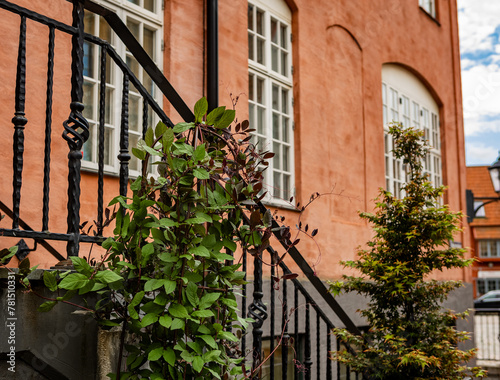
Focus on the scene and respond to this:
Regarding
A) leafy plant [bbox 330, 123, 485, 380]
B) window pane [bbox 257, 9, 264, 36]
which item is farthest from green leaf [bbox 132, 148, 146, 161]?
window pane [bbox 257, 9, 264, 36]

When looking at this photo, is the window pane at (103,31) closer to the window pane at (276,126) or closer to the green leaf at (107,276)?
the window pane at (276,126)

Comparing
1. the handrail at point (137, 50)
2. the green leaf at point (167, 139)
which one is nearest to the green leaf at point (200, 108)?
the green leaf at point (167, 139)

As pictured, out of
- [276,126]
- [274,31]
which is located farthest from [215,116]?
[274,31]

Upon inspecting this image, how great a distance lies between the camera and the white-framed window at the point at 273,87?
7039 mm

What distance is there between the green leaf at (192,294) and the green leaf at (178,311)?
50mm

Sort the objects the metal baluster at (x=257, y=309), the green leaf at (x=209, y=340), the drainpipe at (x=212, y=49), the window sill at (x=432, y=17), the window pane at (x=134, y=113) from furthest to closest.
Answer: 1. the window sill at (x=432, y=17)
2. the drainpipe at (x=212, y=49)
3. the window pane at (x=134, y=113)
4. the metal baluster at (x=257, y=309)
5. the green leaf at (x=209, y=340)

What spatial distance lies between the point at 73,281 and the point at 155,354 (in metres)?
0.43

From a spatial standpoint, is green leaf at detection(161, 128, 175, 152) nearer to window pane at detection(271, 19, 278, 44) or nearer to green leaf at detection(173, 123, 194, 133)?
green leaf at detection(173, 123, 194, 133)

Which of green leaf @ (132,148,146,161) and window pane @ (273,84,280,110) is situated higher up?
window pane @ (273,84,280,110)

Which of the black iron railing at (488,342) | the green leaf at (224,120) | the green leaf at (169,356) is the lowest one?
the black iron railing at (488,342)

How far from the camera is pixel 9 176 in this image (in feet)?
14.0

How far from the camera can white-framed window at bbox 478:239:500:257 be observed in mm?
42525

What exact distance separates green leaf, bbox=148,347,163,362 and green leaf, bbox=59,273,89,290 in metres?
0.38

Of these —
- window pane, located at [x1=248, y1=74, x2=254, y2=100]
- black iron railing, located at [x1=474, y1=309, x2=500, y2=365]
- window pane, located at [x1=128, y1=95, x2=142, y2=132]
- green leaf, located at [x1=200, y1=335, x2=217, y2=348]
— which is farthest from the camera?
black iron railing, located at [x1=474, y1=309, x2=500, y2=365]
